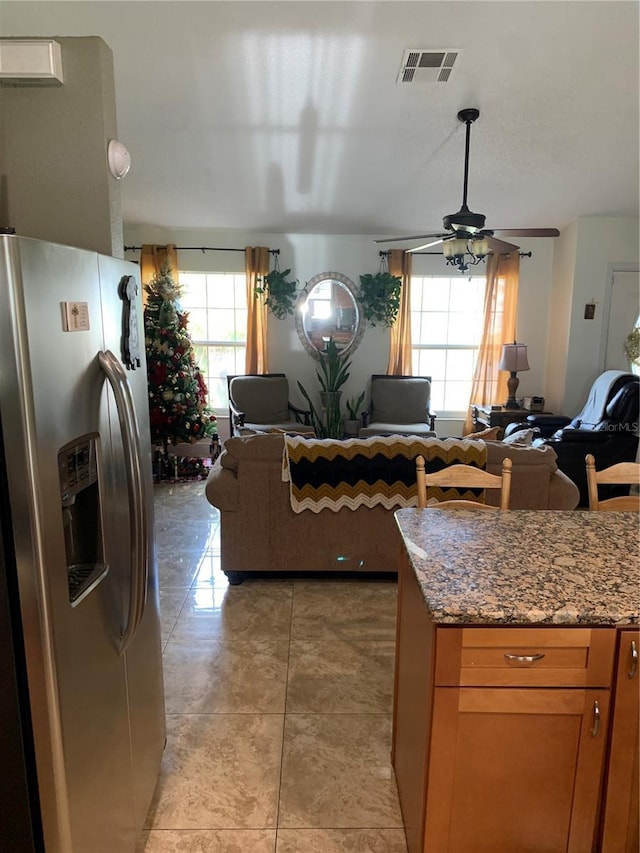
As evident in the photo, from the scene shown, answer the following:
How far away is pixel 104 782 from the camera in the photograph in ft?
4.03

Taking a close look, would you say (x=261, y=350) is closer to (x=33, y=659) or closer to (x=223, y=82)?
(x=223, y=82)

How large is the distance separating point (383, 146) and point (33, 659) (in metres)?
4.15

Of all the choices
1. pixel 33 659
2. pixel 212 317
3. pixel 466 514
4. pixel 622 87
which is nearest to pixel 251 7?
pixel 622 87

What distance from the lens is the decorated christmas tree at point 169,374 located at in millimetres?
4914

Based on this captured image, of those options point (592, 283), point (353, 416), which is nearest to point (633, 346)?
point (592, 283)

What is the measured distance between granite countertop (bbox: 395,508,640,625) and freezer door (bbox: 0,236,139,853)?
0.74m

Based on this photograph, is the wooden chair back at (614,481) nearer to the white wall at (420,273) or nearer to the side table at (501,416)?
the side table at (501,416)

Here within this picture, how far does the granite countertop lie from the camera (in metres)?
1.11

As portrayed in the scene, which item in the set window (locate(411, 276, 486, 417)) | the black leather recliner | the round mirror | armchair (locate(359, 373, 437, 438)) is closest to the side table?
armchair (locate(359, 373, 437, 438))

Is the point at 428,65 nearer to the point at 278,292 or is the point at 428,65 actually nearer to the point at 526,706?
the point at 278,292

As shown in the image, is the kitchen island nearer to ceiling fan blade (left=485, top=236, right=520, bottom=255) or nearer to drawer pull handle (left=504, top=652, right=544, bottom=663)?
drawer pull handle (left=504, top=652, right=544, bottom=663)

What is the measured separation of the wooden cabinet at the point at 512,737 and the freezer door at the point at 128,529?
76cm

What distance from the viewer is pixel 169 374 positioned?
495 cm

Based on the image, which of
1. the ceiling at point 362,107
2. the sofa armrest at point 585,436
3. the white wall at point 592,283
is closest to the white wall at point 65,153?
the ceiling at point 362,107
